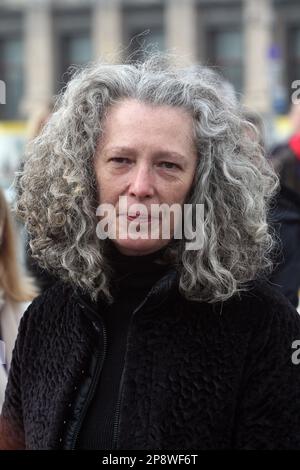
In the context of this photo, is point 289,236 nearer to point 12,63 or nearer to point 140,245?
point 140,245

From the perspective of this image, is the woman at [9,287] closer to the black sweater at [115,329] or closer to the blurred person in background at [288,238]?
the blurred person in background at [288,238]

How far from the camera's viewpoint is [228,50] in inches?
1194

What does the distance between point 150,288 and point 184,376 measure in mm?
246

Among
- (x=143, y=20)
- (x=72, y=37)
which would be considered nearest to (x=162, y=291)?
(x=143, y=20)

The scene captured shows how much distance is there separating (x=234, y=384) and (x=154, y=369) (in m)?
0.18

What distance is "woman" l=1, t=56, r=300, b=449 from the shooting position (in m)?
2.05

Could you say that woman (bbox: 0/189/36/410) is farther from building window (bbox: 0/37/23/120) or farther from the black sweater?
building window (bbox: 0/37/23/120)

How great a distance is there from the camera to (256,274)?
7.13 feet

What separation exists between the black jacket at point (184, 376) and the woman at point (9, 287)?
3.51 ft

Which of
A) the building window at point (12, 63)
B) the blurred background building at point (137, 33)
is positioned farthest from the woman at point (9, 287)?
the building window at point (12, 63)

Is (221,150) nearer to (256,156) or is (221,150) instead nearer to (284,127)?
(256,156)

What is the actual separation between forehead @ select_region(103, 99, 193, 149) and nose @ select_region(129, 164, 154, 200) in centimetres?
7

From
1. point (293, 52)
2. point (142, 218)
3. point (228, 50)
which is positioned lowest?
point (142, 218)

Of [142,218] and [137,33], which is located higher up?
[137,33]
